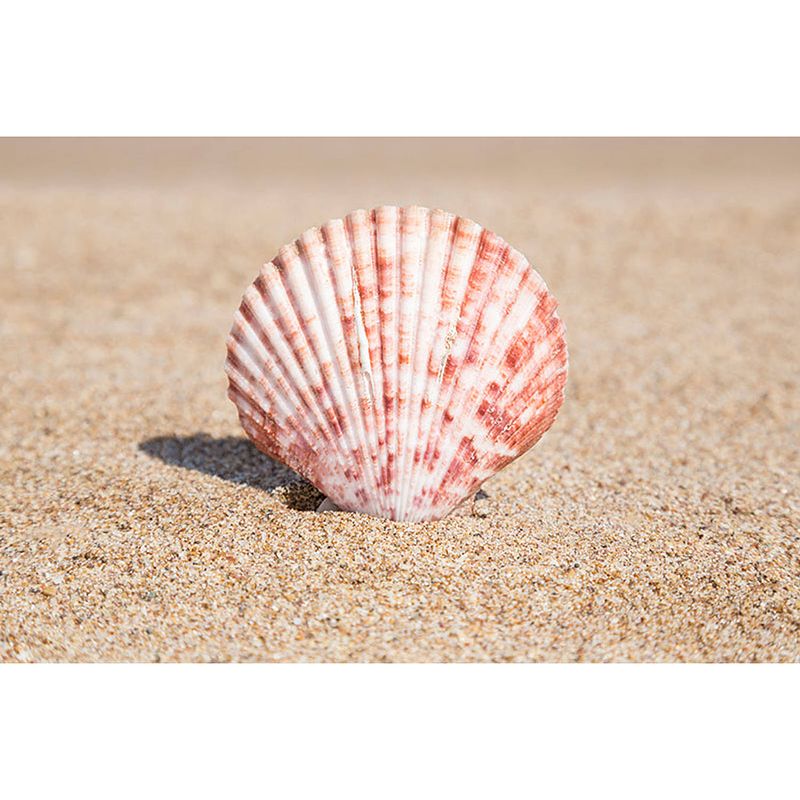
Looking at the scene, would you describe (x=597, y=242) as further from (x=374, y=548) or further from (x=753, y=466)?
(x=374, y=548)

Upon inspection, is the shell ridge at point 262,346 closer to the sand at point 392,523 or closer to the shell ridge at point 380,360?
the shell ridge at point 380,360

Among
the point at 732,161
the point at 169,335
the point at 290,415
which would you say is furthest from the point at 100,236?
the point at 732,161

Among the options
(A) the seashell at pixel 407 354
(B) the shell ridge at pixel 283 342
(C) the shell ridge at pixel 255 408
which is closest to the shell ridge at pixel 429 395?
(A) the seashell at pixel 407 354

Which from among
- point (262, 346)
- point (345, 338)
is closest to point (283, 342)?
point (262, 346)

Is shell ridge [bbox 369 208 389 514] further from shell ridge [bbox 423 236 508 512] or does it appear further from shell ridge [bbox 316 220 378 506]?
shell ridge [bbox 423 236 508 512]

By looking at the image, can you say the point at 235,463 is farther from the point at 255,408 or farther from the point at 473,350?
the point at 473,350

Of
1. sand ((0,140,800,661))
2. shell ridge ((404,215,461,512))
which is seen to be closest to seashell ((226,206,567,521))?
shell ridge ((404,215,461,512))
